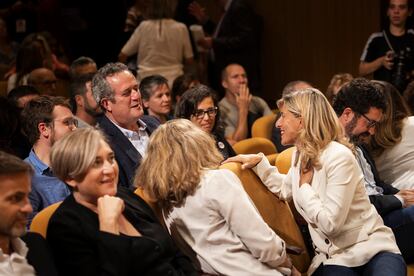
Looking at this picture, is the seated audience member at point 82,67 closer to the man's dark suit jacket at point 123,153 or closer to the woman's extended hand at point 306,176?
the man's dark suit jacket at point 123,153

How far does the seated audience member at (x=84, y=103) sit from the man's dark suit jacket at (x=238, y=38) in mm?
2327

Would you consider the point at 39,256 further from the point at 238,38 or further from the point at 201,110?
the point at 238,38

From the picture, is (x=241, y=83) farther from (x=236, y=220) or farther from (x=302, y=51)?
(x=236, y=220)

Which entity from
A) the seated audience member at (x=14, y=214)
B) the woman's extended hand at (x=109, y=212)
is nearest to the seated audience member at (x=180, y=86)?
the woman's extended hand at (x=109, y=212)

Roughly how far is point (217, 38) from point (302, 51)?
4.09 ft

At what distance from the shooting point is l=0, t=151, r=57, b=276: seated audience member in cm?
255

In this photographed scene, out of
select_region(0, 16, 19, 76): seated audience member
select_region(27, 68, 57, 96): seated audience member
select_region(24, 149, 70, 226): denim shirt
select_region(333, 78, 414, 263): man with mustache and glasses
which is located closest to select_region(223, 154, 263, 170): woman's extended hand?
select_region(333, 78, 414, 263): man with mustache and glasses

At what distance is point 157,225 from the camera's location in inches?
119

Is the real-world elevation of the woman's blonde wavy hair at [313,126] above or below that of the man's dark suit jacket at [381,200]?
above

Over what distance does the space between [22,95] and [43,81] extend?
95 cm

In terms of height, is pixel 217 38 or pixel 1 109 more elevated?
pixel 1 109

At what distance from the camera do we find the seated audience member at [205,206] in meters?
3.10

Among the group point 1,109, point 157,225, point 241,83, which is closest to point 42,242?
point 157,225

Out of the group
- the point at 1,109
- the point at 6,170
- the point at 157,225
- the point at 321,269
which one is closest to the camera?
the point at 6,170
